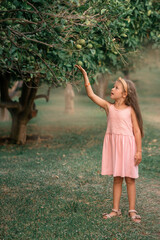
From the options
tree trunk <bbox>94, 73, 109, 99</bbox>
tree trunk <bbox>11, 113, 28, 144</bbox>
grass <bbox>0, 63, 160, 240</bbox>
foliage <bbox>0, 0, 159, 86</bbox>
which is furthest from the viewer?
tree trunk <bbox>11, 113, 28, 144</bbox>

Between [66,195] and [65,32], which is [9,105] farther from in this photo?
[65,32]

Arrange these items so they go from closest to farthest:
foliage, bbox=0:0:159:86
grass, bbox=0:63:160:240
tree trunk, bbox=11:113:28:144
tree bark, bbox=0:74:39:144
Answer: foliage, bbox=0:0:159:86, grass, bbox=0:63:160:240, tree bark, bbox=0:74:39:144, tree trunk, bbox=11:113:28:144

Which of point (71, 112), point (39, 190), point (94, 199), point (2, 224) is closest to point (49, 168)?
point (39, 190)

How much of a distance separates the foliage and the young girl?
2.06 feet

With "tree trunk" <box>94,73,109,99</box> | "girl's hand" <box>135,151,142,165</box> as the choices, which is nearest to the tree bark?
"tree trunk" <box>94,73,109,99</box>

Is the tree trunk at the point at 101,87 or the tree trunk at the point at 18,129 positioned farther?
the tree trunk at the point at 18,129

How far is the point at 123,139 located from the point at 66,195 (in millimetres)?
1746

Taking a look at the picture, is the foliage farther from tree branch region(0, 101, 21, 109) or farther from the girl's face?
tree branch region(0, 101, 21, 109)

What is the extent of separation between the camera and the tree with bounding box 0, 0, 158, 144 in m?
4.00

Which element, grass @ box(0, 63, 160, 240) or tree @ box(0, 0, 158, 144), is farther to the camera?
grass @ box(0, 63, 160, 240)

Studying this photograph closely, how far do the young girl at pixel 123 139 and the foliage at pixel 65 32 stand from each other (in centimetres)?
63

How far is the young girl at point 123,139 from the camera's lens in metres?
4.66

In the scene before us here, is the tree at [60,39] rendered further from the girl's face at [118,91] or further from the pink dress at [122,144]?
the pink dress at [122,144]

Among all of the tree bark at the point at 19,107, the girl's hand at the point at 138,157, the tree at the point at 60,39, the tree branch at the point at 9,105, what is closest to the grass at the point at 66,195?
the tree bark at the point at 19,107
